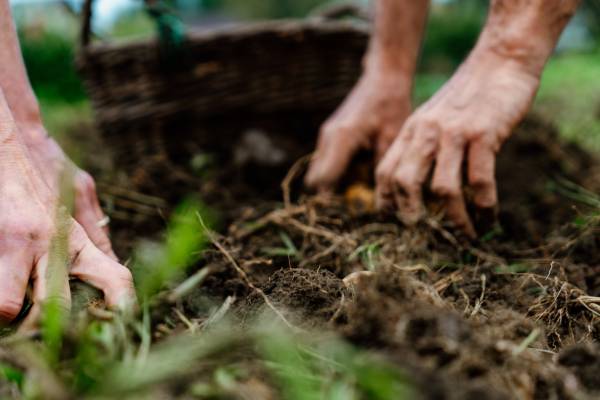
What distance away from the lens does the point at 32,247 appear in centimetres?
89

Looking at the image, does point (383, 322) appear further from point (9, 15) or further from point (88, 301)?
point (9, 15)

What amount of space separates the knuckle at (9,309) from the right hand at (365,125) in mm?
1143

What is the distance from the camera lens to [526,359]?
0.78m

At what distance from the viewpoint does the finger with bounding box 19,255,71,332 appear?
0.80 meters

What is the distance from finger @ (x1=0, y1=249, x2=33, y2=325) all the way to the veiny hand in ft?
2.92

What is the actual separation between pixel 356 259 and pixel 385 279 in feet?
1.76

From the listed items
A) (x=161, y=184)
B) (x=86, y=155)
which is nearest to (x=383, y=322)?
(x=161, y=184)

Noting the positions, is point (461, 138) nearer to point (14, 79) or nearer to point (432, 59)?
point (14, 79)

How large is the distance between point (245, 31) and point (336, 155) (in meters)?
0.81

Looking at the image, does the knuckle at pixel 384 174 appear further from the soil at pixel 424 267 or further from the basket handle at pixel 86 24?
the basket handle at pixel 86 24

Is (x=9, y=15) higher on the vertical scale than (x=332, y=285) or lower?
higher

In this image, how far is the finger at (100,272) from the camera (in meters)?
0.90

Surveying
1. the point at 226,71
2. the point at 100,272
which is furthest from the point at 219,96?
the point at 100,272

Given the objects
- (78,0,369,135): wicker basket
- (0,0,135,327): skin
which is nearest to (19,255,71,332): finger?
(0,0,135,327): skin
